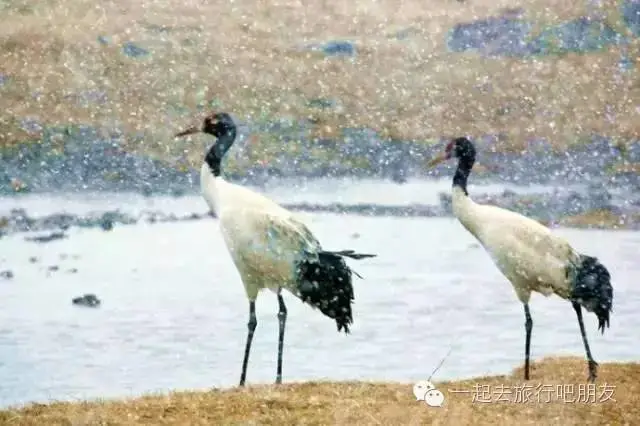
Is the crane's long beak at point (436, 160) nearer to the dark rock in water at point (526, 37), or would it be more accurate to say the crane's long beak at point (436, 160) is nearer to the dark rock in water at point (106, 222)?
the dark rock in water at point (526, 37)

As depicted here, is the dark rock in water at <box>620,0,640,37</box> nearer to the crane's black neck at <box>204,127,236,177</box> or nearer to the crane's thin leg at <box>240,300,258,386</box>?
the crane's black neck at <box>204,127,236,177</box>

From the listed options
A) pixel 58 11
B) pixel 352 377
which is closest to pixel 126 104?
pixel 58 11

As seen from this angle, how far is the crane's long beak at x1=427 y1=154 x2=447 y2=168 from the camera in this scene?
179 inches

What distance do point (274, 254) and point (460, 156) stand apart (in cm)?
90

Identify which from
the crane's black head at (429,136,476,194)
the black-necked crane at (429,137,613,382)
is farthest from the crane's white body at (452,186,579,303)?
the crane's black head at (429,136,476,194)

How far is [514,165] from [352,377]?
3.64 feet

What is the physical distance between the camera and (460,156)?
178 inches

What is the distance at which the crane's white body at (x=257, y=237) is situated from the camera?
14.0ft

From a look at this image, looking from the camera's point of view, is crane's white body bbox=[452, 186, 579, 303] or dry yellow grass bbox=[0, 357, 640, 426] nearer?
dry yellow grass bbox=[0, 357, 640, 426]

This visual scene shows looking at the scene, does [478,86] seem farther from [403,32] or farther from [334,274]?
[334,274]

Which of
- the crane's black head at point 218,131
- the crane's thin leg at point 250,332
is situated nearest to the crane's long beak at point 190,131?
the crane's black head at point 218,131

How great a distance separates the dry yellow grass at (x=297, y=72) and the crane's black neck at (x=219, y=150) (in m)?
0.11

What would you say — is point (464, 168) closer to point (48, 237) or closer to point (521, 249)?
point (521, 249)

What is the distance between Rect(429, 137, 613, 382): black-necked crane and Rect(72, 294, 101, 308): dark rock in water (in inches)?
59.9
